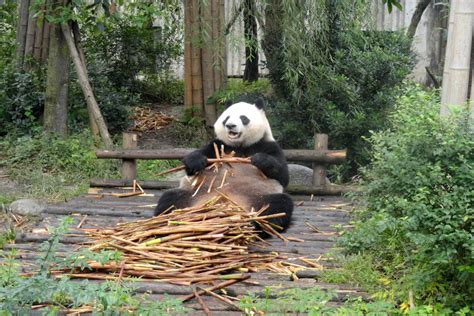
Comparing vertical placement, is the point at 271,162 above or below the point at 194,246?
above

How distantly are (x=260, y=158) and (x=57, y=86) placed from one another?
4049 mm

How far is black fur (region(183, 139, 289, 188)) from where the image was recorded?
5.92 m

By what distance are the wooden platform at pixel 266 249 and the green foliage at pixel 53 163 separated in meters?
1.15

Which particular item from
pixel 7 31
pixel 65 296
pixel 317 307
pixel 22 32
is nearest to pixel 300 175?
pixel 317 307

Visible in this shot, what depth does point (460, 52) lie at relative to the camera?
5270 mm

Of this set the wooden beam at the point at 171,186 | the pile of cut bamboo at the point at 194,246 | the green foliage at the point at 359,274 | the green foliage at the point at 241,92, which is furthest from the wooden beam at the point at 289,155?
the green foliage at the point at 359,274

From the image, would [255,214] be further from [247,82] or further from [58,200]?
[247,82]

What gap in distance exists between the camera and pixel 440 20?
13.0m

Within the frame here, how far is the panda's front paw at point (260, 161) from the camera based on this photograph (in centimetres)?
589

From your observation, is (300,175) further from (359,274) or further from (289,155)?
(359,274)

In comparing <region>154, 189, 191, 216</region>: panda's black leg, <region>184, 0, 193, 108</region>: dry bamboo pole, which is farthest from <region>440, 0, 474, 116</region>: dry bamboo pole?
<region>184, 0, 193, 108</region>: dry bamboo pole

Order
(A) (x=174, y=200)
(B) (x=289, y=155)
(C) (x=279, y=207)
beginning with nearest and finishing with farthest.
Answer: (C) (x=279, y=207) < (A) (x=174, y=200) < (B) (x=289, y=155)

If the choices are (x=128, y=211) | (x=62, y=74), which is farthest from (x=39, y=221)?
(x=62, y=74)

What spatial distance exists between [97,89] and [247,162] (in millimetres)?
Answer: 4527
